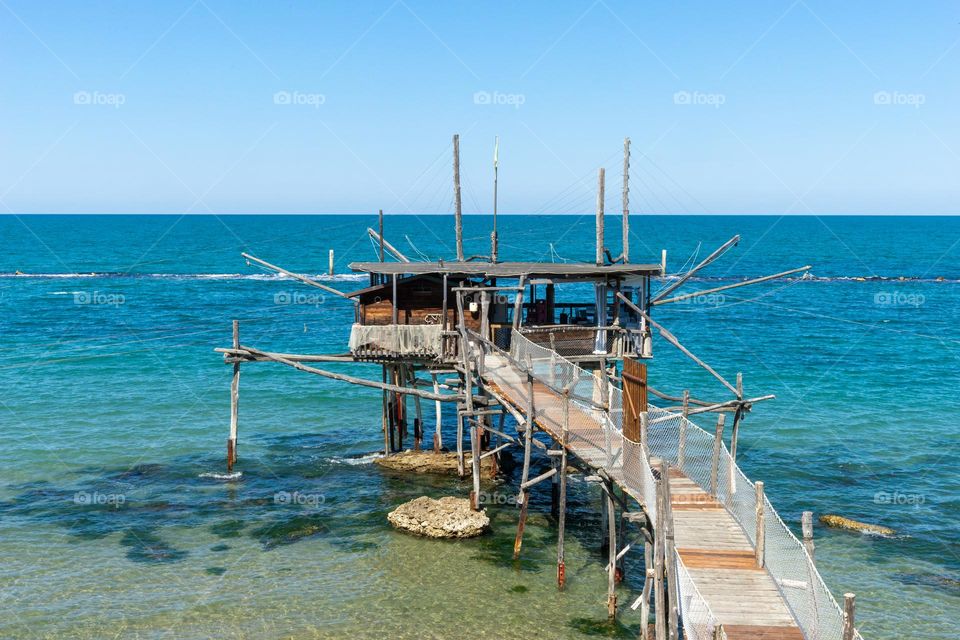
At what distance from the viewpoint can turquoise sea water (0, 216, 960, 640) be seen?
1995 cm

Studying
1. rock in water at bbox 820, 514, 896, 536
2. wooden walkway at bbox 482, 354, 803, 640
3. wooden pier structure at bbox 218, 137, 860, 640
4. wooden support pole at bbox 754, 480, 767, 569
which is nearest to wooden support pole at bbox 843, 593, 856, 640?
wooden pier structure at bbox 218, 137, 860, 640

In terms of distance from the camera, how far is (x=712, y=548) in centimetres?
1614

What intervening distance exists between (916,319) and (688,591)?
209 ft

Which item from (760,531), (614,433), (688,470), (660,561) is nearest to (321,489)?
(614,433)

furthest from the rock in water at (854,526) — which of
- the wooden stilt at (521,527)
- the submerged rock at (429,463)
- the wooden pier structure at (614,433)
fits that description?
the submerged rock at (429,463)

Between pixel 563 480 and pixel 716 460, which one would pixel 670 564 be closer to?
pixel 716 460

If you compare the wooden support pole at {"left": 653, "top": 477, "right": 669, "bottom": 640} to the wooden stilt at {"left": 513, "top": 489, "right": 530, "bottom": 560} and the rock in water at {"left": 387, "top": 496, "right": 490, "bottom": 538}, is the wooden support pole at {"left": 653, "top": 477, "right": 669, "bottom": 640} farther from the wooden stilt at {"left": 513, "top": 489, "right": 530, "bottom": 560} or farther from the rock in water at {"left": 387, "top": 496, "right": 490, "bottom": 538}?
the rock in water at {"left": 387, "top": 496, "right": 490, "bottom": 538}

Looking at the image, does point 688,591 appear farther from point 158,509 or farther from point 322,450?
point 322,450

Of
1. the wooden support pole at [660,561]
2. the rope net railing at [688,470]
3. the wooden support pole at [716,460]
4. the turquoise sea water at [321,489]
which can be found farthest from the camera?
the turquoise sea water at [321,489]

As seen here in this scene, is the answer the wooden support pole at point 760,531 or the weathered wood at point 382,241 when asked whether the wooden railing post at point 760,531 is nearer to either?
the wooden support pole at point 760,531

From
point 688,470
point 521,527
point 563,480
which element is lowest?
point 521,527

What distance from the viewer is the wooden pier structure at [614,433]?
14344mm

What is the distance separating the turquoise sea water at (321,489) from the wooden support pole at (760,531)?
4.40m

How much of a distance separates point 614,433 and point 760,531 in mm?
4219
